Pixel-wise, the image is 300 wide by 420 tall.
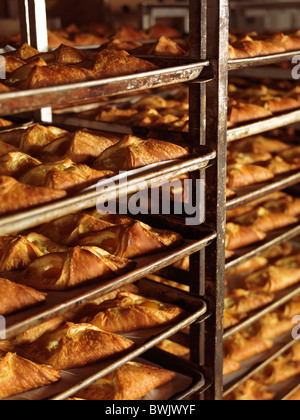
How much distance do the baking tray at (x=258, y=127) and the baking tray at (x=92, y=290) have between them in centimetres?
33

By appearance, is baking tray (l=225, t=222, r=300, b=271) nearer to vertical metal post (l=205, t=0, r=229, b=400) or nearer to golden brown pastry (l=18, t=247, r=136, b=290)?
vertical metal post (l=205, t=0, r=229, b=400)

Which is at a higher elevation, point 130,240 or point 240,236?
point 130,240

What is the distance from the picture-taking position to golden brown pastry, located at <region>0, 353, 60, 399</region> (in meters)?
1.22

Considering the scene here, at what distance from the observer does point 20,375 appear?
1232 mm

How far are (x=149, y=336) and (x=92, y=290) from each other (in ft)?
0.99

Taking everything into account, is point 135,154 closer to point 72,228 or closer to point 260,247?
point 72,228

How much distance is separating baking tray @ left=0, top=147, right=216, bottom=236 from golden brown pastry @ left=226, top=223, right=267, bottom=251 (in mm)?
543

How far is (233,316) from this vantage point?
6.82 ft

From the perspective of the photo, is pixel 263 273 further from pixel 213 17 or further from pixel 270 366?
pixel 213 17

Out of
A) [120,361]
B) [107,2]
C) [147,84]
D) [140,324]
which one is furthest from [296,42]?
[107,2]

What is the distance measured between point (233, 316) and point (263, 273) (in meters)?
0.38

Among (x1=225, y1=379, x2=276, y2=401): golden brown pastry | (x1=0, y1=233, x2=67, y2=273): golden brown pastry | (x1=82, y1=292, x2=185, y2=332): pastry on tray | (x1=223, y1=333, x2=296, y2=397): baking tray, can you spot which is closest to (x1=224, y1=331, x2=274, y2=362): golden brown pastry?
(x1=223, y1=333, x2=296, y2=397): baking tray

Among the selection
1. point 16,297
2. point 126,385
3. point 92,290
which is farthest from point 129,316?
point 16,297

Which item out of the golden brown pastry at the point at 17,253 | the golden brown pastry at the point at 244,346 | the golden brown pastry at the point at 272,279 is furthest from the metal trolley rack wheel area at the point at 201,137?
the golden brown pastry at the point at 272,279
